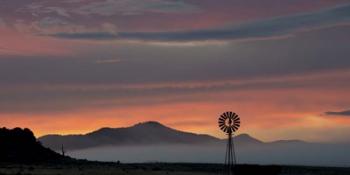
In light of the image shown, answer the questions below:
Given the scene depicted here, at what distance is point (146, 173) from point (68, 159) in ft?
197

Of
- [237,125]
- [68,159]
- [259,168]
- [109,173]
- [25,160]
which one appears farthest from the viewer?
[68,159]

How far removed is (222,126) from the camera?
4104 inches

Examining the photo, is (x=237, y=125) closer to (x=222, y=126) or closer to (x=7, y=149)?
(x=222, y=126)

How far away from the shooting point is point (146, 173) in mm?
120875

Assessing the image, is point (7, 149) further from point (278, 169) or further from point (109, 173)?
point (278, 169)

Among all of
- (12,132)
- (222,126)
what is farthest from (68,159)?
(222,126)

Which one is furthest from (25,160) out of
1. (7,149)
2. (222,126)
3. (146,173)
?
(222,126)

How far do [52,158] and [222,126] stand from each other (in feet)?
258

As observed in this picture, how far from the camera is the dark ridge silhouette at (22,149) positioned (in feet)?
550

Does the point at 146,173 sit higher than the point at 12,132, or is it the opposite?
the point at 12,132

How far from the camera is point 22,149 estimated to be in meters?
174

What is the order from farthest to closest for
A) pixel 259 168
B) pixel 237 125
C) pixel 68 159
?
pixel 68 159
pixel 237 125
pixel 259 168

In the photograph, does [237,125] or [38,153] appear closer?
[237,125]

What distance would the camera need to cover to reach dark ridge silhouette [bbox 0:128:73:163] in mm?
167625
